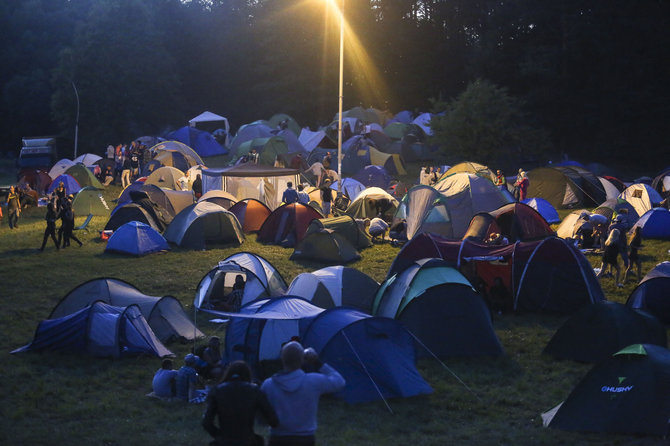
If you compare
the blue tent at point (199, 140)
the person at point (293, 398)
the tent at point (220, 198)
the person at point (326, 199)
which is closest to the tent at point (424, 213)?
the person at point (326, 199)

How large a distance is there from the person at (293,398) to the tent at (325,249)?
488 inches

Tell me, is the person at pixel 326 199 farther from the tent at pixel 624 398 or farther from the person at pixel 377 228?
the tent at pixel 624 398

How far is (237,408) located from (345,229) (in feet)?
45.6

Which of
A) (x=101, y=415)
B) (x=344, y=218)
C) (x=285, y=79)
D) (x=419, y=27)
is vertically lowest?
(x=101, y=415)

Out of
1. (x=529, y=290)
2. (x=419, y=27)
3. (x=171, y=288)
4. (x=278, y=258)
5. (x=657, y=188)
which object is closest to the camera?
(x=529, y=290)

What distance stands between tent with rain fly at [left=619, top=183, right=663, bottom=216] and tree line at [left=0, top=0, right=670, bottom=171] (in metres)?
14.7

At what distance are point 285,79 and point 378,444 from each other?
45913 millimetres

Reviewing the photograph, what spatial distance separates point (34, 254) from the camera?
1850 centimetres

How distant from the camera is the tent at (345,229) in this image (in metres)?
18.1

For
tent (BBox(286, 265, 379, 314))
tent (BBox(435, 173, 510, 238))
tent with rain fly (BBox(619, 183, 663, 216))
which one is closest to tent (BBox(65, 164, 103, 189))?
tent (BBox(435, 173, 510, 238))

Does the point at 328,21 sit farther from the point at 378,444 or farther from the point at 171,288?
the point at 378,444

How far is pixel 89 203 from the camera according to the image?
982 inches

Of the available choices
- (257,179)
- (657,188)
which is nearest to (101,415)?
(257,179)

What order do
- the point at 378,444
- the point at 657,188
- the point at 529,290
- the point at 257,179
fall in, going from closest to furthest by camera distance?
→ the point at 378,444 < the point at 529,290 < the point at 257,179 < the point at 657,188
